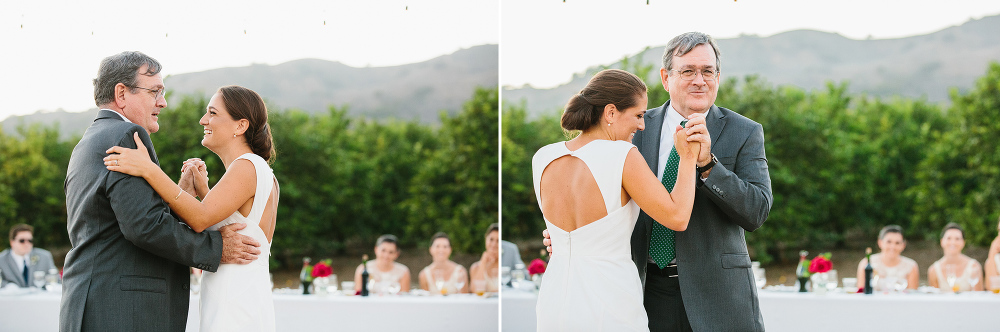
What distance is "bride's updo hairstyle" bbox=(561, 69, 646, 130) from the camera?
7.14 feet

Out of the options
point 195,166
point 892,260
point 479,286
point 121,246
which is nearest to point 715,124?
point 195,166

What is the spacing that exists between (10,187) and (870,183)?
1723 cm

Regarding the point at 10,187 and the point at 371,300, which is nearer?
the point at 371,300

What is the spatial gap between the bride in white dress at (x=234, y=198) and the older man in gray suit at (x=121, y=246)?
0.13 ft

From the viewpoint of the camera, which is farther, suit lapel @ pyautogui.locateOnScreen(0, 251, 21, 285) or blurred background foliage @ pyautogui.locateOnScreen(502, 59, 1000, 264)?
blurred background foliage @ pyautogui.locateOnScreen(502, 59, 1000, 264)

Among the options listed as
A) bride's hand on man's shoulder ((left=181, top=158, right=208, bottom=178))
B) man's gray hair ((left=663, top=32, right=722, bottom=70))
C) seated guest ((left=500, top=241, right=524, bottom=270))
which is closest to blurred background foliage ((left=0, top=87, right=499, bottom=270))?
seated guest ((left=500, top=241, right=524, bottom=270))

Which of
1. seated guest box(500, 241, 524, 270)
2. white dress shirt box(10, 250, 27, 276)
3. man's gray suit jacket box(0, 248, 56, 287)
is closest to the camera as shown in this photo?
seated guest box(500, 241, 524, 270)

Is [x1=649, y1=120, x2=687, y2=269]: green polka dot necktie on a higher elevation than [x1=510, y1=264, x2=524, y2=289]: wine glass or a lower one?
higher

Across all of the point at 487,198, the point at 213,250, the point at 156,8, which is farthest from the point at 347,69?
the point at 213,250

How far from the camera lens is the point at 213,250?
7.63 ft

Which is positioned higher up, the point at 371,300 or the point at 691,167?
the point at 691,167

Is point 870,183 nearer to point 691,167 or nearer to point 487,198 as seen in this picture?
point 487,198

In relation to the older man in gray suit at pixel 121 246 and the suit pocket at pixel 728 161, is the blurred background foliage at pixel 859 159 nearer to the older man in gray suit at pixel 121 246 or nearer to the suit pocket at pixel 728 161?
the suit pocket at pixel 728 161

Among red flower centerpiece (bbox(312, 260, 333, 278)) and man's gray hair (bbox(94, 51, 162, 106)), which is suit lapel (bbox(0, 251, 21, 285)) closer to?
red flower centerpiece (bbox(312, 260, 333, 278))
